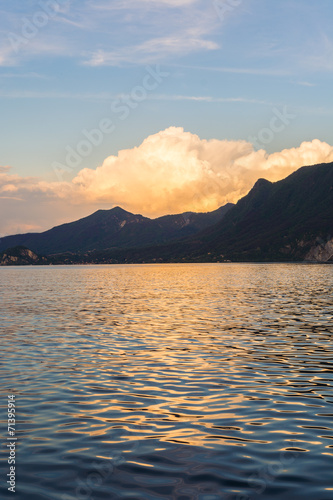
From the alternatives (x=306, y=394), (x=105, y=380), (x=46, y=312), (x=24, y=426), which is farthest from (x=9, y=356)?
(x=46, y=312)

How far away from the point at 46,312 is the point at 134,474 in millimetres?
50448

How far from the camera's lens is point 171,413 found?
67.6ft

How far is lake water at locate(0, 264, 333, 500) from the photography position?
14242mm

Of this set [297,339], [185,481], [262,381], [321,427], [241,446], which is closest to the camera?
[185,481]

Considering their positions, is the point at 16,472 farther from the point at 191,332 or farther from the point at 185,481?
the point at 191,332

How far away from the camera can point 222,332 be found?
1704 inches

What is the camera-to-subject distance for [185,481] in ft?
46.5

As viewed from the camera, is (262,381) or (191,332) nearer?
(262,381)

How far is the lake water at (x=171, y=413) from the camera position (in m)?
14.2

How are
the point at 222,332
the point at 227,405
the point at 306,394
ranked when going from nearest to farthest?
the point at 227,405 < the point at 306,394 < the point at 222,332

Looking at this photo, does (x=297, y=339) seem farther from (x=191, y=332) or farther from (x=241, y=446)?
(x=241, y=446)

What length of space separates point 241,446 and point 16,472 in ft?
22.4

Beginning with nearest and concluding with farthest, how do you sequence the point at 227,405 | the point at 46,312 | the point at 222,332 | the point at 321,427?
1. the point at 321,427
2. the point at 227,405
3. the point at 222,332
4. the point at 46,312

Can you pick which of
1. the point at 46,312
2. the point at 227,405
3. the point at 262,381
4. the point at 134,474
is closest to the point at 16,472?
the point at 134,474
